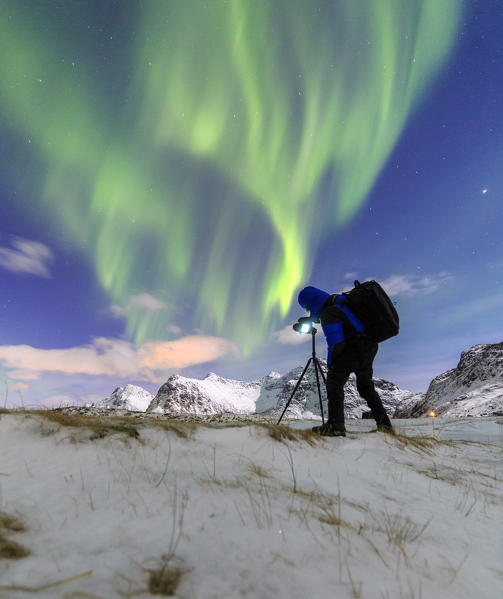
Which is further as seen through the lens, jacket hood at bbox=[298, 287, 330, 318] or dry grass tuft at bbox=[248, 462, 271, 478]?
jacket hood at bbox=[298, 287, 330, 318]

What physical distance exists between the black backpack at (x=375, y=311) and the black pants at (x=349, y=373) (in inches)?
9.3

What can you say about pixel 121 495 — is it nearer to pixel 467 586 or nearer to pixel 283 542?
pixel 283 542

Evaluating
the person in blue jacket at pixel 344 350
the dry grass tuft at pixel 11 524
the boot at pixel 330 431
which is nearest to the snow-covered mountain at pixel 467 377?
the person in blue jacket at pixel 344 350

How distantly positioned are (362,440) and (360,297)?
2.16 m

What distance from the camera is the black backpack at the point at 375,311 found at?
4781mm

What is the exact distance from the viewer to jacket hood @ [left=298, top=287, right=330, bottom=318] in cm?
530

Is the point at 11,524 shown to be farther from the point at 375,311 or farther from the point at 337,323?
the point at 375,311

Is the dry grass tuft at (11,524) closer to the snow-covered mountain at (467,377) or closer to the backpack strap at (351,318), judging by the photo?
the backpack strap at (351,318)

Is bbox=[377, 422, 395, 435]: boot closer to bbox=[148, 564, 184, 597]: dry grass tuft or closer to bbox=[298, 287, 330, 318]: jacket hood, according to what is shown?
bbox=[298, 287, 330, 318]: jacket hood

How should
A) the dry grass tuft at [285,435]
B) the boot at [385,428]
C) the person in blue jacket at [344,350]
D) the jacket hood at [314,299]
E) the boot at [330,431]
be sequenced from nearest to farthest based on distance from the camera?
the dry grass tuft at [285,435] < the boot at [330,431] < the person in blue jacket at [344,350] < the boot at [385,428] < the jacket hood at [314,299]

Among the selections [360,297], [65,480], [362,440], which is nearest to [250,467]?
[65,480]

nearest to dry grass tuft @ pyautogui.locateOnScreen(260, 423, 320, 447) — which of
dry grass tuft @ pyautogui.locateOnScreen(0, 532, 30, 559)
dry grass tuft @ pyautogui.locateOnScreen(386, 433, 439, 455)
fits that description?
dry grass tuft @ pyautogui.locateOnScreen(386, 433, 439, 455)

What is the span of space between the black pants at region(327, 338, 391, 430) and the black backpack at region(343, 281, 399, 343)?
0.24 metres

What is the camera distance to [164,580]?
2.90 feet
